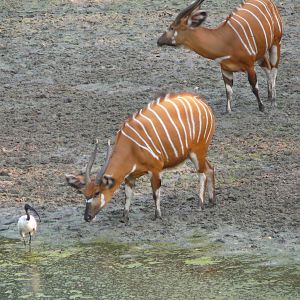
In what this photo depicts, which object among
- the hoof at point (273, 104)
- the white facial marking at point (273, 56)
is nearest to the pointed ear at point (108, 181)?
the hoof at point (273, 104)

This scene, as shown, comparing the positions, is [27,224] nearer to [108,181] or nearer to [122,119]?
[108,181]

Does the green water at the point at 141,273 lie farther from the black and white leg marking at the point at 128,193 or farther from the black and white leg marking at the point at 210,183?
the black and white leg marking at the point at 210,183

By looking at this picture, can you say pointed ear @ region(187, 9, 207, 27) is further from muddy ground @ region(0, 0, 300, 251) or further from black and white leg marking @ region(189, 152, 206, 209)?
black and white leg marking @ region(189, 152, 206, 209)

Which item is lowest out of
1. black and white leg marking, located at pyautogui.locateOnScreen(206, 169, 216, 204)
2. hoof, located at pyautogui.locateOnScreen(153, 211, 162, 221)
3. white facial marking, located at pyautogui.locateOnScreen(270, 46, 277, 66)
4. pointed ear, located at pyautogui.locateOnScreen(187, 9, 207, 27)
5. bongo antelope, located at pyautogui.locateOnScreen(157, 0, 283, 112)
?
hoof, located at pyautogui.locateOnScreen(153, 211, 162, 221)

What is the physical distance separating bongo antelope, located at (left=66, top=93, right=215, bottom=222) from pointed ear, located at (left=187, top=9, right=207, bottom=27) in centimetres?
243

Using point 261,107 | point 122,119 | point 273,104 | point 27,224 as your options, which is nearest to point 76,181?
point 27,224

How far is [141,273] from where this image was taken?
991cm

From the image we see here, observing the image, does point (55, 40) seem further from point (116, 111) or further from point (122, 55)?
point (116, 111)

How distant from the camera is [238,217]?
10938 millimetres

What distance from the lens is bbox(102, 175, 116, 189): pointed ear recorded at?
10.5 meters

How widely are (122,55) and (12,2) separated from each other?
3125 mm

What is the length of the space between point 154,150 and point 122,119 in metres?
3.16

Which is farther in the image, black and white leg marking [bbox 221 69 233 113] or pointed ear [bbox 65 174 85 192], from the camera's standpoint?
black and white leg marking [bbox 221 69 233 113]

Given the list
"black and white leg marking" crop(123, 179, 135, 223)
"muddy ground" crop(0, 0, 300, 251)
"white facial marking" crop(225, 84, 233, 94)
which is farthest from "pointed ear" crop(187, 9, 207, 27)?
"black and white leg marking" crop(123, 179, 135, 223)
